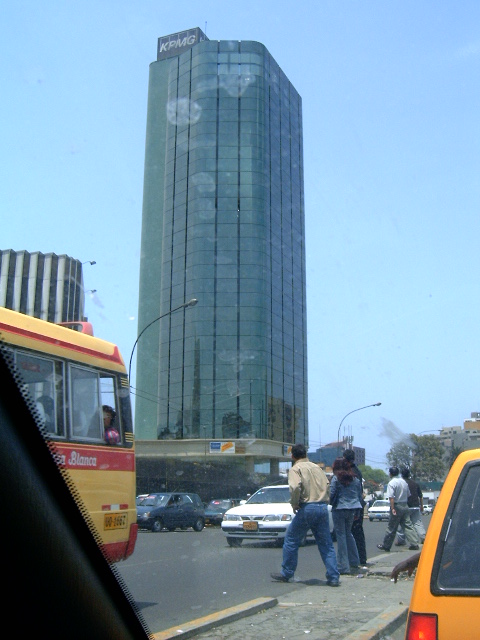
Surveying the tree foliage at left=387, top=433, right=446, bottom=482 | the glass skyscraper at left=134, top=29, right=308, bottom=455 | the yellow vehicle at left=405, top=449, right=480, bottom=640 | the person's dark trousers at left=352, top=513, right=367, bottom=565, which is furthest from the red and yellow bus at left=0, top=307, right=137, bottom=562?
the glass skyscraper at left=134, top=29, right=308, bottom=455

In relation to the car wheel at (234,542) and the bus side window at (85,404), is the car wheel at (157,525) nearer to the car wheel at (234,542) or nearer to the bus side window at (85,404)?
the car wheel at (234,542)

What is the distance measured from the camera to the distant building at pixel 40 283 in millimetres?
7551

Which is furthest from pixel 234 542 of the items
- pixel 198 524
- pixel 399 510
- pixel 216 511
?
pixel 216 511

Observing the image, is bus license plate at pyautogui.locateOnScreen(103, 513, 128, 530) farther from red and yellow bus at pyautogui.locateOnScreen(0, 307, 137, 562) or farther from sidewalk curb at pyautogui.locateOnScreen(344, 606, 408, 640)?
sidewalk curb at pyautogui.locateOnScreen(344, 606, 408, 640)

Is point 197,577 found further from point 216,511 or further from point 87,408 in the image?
point 216,511

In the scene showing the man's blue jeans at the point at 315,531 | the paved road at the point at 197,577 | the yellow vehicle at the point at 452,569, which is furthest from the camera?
the man's blue jeans at the point at 315,531

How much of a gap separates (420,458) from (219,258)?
3591 cm

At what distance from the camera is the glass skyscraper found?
52.8m

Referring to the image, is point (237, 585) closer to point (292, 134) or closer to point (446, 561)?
point (446, 561)

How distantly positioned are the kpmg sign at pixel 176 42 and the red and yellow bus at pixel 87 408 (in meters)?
75.3

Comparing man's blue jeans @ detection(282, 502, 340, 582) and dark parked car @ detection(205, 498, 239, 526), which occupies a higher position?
man's blue jeans @ detection(282, 502, 340, 582)

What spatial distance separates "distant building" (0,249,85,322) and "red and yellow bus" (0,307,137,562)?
A: 472mm

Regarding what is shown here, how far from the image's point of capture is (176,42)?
78.6 m

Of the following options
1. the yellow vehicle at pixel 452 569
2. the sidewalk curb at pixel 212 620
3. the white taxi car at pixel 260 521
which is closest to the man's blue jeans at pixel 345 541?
the sidewalk curb at pixel 212 620
